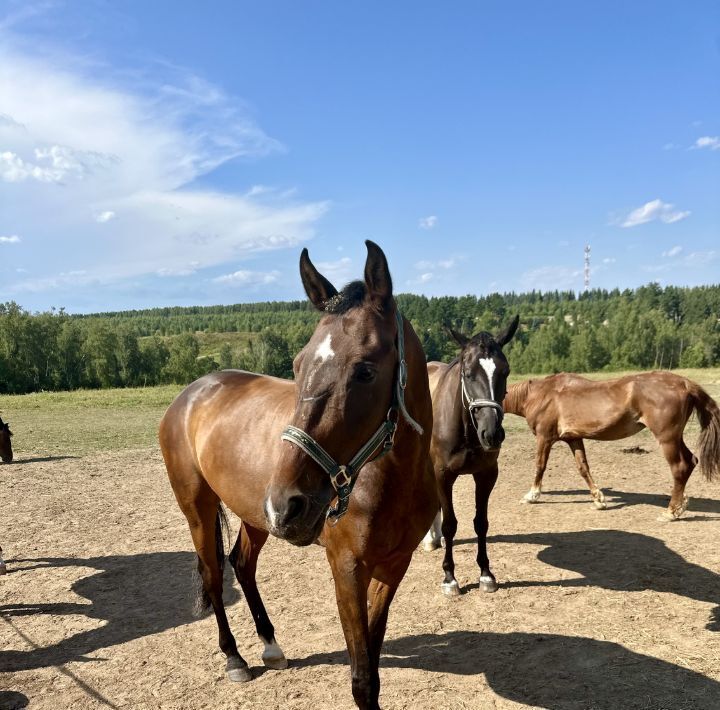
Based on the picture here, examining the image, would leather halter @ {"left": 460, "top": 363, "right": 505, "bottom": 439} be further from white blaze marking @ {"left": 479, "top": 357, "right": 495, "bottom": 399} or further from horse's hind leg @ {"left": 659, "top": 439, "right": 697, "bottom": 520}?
horse's hind leg @ {"left": 659, "top": 439, "right": 697, "bottom": 520}

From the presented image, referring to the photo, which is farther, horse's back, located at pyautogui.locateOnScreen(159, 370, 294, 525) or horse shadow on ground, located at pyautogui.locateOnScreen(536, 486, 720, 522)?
horse shadow on ground, located at pyautogui.locateOnScreen(536, 486, 720, 522)

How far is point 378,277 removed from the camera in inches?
86.7

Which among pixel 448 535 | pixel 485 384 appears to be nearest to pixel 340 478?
pixel 485 384

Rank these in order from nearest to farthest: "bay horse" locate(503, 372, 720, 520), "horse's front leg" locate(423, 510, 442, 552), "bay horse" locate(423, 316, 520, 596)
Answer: "bay horse" locate(423, 316, 520, 596), "horse's front leg" locate(423, 510, 442, 552), "bay horse" locate(503, 372, 720, 520)

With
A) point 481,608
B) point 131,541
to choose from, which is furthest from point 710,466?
point 131,541

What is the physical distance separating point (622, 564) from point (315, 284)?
17.2 ft

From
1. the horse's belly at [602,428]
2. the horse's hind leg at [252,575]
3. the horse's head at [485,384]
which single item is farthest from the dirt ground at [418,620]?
the horse's head at [485,384]

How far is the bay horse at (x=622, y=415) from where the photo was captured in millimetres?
7344

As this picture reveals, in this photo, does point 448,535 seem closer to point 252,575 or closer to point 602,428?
point 252,575

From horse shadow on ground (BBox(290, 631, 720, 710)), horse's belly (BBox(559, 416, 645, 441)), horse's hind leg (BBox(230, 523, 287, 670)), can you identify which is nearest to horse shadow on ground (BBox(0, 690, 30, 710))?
horse's hind leg (BBox(230, 523, 287, 670))

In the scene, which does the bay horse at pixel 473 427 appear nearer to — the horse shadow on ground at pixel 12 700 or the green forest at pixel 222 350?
the horse shadow on ground at pixel 12 700

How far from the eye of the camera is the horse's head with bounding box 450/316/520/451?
4637mm

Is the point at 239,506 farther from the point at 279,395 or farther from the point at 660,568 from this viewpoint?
the point at 660,568

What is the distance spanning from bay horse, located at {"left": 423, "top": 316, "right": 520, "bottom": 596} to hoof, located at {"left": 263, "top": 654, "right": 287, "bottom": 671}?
73.4 inches
